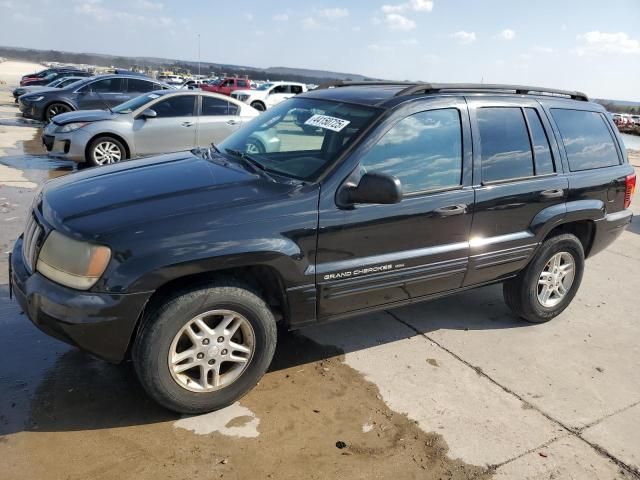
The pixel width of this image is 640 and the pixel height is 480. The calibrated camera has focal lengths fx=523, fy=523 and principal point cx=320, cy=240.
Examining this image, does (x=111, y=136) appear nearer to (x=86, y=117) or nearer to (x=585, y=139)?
(x=86, y=117)

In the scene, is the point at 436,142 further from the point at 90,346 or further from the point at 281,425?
the point at 90,346

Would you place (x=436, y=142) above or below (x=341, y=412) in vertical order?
above

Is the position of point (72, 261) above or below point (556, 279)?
above

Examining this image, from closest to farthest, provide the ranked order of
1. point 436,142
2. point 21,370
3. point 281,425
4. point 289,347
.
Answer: point 281,425
point 21,370
point 436,142
point 289,347

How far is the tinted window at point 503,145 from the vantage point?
3.70m

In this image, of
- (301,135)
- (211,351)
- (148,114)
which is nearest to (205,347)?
(211,351)

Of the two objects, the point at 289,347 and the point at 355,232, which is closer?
the point at 355,232

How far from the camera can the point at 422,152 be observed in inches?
135

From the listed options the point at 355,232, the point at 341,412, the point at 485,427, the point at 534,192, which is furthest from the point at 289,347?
the point at 534,192

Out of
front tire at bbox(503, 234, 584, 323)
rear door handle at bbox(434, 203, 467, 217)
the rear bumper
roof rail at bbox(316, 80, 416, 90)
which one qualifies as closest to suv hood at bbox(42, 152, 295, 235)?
rear door handle at bbox(434, 203, 467, 217)

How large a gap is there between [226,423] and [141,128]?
24.1 ft

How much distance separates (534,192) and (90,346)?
317cm

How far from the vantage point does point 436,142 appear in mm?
3492

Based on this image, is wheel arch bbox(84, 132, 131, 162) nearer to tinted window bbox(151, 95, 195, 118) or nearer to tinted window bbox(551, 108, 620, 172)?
tinted window bbox(151, 95, 195, 118)
